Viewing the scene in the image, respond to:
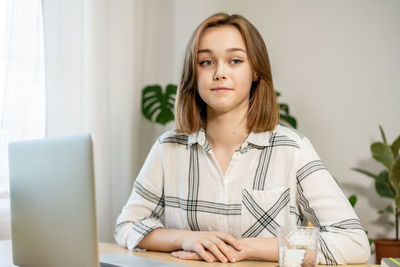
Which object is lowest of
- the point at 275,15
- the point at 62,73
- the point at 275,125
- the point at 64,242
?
the point at 64,242

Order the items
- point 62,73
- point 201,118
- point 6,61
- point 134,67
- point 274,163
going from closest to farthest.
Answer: point 274,163 < point 201,118 < point 6,61 < point 62,73 < point 134,67

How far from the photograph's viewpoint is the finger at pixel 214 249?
1.20 m

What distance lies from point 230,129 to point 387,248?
155 cm

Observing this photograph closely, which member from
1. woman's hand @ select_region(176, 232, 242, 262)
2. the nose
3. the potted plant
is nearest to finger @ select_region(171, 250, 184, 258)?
woman's hand @ select_region(176, 232, 242, 262)

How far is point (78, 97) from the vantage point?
246cm

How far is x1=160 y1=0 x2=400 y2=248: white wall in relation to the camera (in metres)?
2.82

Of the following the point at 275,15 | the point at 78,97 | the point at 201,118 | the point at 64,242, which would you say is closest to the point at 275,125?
the point at 201,118

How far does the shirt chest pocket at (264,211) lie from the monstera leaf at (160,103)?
1556 millimetres

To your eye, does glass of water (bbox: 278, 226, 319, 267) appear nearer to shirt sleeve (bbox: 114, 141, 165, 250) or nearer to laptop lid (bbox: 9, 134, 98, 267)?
laptop lid (bbox: 9, 134, 98, 267)

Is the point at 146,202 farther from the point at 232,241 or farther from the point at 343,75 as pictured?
the point at 343,75

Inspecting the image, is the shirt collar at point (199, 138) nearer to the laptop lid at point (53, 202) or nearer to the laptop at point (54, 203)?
the laptop at point (54, 203)

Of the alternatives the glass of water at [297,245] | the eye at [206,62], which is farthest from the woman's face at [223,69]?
the glass of water at [297,245]

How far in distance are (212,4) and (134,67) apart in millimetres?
831

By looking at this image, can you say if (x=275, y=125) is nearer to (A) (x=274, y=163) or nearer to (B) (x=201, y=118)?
(A) (x=274, y=163)
